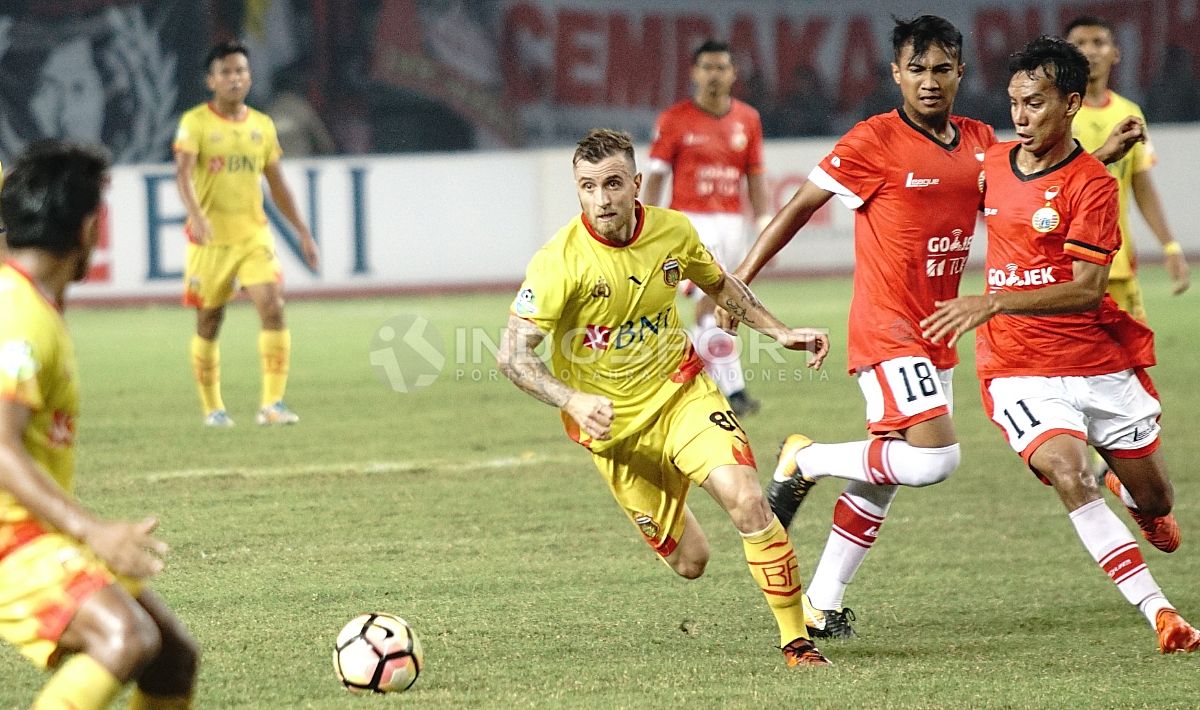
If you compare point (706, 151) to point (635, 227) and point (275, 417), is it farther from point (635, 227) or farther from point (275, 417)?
point (635, 227)

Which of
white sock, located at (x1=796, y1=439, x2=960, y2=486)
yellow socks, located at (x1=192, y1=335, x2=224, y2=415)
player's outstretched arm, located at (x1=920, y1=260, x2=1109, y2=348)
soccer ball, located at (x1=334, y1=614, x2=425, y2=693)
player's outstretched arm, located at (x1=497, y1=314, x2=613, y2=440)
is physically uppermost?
player's outstretched arm, located at (x1=920, y1=260, x2=1109, y2=348)

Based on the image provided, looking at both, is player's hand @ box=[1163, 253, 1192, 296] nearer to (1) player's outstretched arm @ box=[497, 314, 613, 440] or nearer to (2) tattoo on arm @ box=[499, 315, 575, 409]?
(1) player's outstretched arm @ box=[497, 314, 613, 440]

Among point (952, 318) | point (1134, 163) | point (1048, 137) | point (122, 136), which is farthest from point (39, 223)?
point (122, 136)

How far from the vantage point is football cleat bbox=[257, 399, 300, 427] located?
10086 millimetres

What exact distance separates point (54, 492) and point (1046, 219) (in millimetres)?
3357

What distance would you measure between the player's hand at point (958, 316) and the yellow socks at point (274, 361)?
5839 mm

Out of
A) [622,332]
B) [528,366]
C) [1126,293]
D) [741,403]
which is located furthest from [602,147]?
[741,403]

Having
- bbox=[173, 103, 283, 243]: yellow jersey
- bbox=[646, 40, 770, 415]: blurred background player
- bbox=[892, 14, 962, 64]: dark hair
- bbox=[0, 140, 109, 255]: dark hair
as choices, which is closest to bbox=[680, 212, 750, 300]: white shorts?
bbox=[646, 40, 770, 415]: blurred background player

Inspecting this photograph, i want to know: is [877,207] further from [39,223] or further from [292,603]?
[39,223]

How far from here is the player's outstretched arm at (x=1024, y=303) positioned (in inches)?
195

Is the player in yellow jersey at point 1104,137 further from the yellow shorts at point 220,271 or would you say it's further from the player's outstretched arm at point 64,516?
the player's outstretched arm at point 64,516

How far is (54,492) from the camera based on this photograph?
3236mm

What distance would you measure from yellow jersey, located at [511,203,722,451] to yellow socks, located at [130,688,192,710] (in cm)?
181

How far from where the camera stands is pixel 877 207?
558 centimetres
